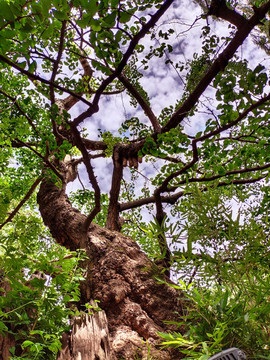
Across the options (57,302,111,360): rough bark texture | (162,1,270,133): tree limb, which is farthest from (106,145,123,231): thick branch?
(57,302,111,360): rough bark texture

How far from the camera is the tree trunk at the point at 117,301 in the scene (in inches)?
69.6

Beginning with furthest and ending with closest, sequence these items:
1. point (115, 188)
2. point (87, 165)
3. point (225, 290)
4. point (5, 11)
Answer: point (115, 188) < point (87, 165) < point (225, 290) < point (5, 11)

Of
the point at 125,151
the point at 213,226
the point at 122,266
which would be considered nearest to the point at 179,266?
the point at 213,226

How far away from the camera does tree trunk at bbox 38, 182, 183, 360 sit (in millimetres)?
1769

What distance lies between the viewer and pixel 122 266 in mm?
2582

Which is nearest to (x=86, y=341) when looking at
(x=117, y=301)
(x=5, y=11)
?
(x=117, y=301)

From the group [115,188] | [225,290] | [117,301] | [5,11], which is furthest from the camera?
[115,188]

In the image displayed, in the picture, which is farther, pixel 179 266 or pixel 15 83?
pixel 15 83

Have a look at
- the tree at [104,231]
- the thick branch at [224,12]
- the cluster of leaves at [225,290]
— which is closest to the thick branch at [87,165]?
the tree at [104,231]

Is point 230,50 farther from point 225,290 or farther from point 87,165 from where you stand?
point 225,290

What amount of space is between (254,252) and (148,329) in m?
1.05

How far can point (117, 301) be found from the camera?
2.23 m

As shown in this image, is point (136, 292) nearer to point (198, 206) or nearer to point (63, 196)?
point (198, 206)

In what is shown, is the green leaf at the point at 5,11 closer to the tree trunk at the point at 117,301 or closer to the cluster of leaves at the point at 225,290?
the cluster of leaves at the point at 225,290
